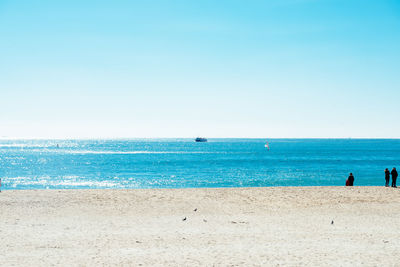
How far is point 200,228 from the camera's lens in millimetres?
13656

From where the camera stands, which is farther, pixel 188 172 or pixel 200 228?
pixel 188 172

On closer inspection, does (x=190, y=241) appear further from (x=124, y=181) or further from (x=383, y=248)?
(x=124, y=181)

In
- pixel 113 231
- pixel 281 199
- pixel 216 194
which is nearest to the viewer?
pixel 113 231

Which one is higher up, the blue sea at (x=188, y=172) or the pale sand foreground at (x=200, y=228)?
the pale sand foreground at (x=200, y=228)

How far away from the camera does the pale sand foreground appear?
988cm

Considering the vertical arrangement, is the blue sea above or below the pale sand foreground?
below

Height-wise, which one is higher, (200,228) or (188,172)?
(200,228)

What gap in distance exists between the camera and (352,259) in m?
9.73

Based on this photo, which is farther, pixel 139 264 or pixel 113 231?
pixel 113 231

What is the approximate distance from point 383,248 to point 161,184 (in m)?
28.6

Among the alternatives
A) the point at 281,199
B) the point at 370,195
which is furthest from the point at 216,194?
the point at 370,195

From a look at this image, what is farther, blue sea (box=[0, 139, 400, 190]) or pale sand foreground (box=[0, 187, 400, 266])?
blue sea (box=[0, 139, 400, 190])

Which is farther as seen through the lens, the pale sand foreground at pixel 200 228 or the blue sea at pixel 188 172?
the blue sea at pixel 188 172

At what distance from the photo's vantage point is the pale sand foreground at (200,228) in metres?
9.88
